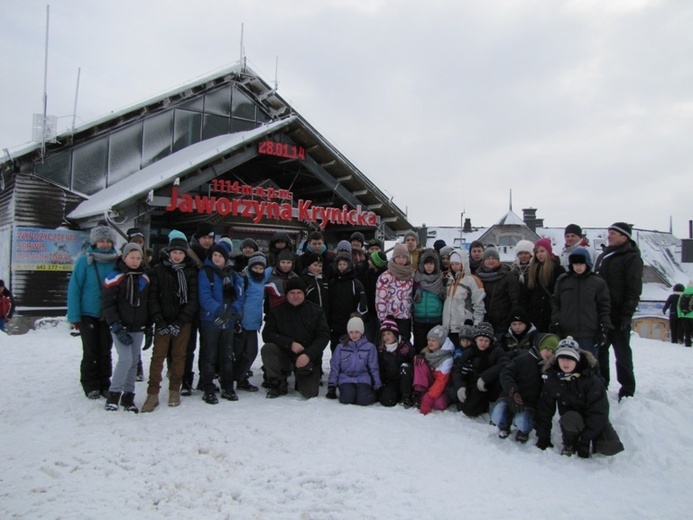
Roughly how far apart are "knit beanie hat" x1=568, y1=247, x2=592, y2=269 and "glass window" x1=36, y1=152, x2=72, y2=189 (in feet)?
39.7

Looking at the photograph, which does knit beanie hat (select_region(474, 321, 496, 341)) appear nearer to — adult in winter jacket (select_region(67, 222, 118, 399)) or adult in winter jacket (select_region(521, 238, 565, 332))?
adult in winter jacket (select_region(521, 238, 565, 332))

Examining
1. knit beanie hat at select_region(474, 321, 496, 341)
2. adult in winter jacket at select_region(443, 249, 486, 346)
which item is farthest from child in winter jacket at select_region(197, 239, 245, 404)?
knit beanie hat at select_region(474, 321, 496, 341)

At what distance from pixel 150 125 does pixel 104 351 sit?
34.5 ft

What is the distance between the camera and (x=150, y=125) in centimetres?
1496

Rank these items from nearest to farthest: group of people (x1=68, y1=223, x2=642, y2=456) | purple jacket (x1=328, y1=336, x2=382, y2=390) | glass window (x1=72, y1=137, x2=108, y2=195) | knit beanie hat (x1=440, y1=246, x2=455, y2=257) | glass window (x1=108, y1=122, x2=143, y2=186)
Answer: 1. group of people (x1=68, y1=223, x2=642, y2=456)
2. purple jacket (x1=328, y1=336, x2=382, y2=390)
3. knit beanie hat (x1=440, y1=246, x2=455, y2=257)
4. glass window (x1=72, y1=137, x2=108, y2=195)
5. glass window (x1=108, y1=122, x2=143, y2=186)

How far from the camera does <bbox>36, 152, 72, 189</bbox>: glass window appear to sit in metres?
12.7

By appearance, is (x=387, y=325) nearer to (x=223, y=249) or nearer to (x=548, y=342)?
(x=548, y=342)

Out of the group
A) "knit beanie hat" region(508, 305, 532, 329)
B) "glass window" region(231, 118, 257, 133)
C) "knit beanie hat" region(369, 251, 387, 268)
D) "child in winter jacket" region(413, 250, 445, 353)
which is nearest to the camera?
"knit beanie hat" region(508, 305, 532, 329)

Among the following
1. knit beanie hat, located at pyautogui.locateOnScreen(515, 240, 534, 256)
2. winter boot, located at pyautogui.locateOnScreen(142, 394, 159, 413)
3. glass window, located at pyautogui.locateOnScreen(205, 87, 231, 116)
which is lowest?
winter boot, located at pyautogui.locateOnScreen(142, 394, 159, 413)

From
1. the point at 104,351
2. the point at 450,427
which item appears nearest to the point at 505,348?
the point at 450,427

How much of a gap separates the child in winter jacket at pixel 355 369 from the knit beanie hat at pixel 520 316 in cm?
174

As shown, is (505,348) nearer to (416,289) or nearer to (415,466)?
(416,289)

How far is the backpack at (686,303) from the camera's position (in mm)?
13070

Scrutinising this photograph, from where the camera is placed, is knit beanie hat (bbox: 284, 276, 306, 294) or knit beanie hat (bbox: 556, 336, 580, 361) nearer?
knit beanie hat (bbox: 556, 336, 580, 361)
